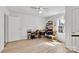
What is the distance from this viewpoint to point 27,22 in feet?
26.8

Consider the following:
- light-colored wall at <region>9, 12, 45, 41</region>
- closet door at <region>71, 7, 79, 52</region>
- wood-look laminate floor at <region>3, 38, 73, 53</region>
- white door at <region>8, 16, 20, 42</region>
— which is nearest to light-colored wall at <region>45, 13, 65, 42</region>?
light-colored wall at <region>9, 12, 45, 41</region>

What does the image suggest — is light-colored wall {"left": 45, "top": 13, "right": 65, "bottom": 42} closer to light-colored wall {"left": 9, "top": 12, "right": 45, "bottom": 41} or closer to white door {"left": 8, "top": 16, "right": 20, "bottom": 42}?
light-colored wall {"left": 9, "top": 12, "right": 45, "bottom": 41}

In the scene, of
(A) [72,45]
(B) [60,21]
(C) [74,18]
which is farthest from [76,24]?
(B) [60,21]

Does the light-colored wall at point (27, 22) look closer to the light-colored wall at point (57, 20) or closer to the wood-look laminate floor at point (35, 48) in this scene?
the light-colored wall at point (57, 20)

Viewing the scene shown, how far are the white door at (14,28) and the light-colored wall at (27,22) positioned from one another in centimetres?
32

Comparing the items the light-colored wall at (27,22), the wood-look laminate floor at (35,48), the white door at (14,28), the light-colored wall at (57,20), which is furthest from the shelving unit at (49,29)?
the wood-look laminate floor at (35,48)

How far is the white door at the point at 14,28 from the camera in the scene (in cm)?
656

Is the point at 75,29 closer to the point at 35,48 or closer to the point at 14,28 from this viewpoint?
the point at 35,48

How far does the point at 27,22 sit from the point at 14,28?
1.51m

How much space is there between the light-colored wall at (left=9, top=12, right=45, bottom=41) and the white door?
1.05 feet

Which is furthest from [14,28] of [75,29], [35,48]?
[75,29]

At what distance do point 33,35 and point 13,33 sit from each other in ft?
6.25

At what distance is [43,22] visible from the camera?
30.5 ft

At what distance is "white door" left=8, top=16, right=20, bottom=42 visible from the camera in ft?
21.5
